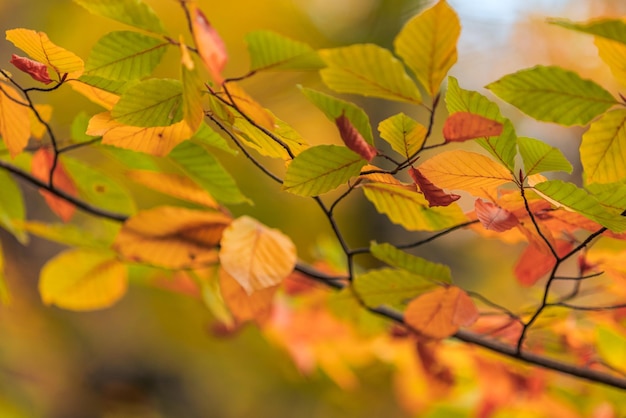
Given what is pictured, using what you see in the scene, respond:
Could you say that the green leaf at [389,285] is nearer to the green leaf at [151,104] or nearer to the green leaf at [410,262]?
the green leaf at [410,262]

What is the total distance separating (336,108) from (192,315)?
240 centimetres

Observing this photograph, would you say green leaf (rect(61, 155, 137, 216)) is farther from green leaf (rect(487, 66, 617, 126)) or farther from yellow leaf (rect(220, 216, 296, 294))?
green leaf (rect(487, 66, 617, 126))

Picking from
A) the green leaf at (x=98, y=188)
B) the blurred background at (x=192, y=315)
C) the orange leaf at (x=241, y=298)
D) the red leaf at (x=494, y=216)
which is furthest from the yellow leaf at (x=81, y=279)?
the blurred background at (x=192, y=315)

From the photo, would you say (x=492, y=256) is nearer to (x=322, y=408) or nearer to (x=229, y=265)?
(x=322, y=408)

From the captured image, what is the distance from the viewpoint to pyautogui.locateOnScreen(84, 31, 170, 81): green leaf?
13.4 inches

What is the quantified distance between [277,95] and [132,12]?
236 centimetres

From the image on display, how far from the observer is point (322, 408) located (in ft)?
8.87

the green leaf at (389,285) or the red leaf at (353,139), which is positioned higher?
the red leaf at (353,139)

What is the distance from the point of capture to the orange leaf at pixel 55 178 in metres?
0.54

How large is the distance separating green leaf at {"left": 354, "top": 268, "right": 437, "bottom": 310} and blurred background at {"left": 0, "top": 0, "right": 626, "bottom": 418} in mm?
1881

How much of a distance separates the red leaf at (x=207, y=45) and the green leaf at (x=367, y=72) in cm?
6

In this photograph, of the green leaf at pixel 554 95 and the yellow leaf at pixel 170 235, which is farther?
the yellow leaf at pixel 170 235

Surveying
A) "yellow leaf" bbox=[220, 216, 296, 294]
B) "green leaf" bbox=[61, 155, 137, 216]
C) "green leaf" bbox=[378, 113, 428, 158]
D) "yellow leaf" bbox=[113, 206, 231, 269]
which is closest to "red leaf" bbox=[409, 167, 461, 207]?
"green leaf" bbox=[378, 113, 428, 158]

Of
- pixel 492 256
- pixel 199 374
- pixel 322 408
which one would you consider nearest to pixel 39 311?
pixel 199 374
